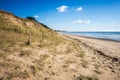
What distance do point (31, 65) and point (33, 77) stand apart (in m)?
1.29

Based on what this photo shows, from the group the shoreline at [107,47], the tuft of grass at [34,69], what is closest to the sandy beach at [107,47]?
the shoreline at [107,47]

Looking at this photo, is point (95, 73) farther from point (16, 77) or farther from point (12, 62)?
point (12, 62)

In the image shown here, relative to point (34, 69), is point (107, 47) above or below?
below

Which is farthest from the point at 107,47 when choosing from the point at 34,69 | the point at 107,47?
the point at 34,69

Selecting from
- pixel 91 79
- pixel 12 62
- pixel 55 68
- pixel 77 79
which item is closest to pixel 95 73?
pixel 91 79

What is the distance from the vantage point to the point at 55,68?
670cm

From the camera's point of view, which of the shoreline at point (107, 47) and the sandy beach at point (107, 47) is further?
the sandy beach at point (107, 47)

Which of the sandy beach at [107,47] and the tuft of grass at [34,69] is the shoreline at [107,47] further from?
the tuft of grass at [34,69]

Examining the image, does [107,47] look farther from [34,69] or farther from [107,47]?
[34,69]

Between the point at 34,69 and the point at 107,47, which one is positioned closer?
the point at 34,69

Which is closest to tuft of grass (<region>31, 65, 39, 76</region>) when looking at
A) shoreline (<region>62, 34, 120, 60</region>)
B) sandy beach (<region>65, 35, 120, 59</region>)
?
shoreline (<region>62, 34, 120, 60</region>)

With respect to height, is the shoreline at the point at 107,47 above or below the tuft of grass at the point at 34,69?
below

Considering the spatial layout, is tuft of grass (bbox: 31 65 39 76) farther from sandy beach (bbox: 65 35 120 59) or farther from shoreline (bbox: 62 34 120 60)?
sandy beach (bbox: 65 35 120 59)

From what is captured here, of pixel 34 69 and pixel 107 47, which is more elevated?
pixel 34 69
